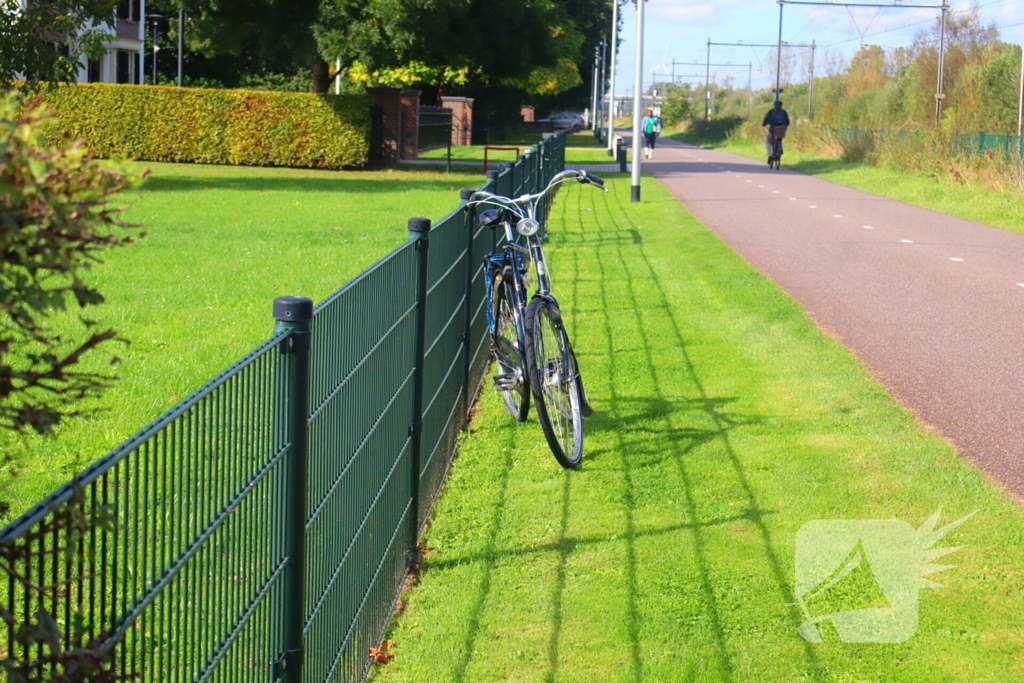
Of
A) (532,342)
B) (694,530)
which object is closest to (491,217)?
(532,342)

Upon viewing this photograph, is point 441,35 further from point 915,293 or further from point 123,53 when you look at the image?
point 123,53

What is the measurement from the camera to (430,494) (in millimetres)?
5660

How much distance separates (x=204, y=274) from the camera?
11.7 m

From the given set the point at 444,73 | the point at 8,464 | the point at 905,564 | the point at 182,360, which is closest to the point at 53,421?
the point at 905,564

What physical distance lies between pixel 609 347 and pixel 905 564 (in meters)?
4.32

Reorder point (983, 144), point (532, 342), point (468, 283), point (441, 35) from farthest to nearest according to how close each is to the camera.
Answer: point (441, 35)
point (983, 144)
point (468, 283)
point (532, 342)

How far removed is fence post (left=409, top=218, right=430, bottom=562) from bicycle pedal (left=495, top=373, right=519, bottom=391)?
1.47m

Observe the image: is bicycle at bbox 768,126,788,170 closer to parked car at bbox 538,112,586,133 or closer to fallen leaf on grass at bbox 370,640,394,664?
fallen leaf on grass at bbox 370,640,394,664

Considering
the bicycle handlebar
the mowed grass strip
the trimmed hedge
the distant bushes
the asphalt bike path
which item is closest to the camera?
the mowed grass strip

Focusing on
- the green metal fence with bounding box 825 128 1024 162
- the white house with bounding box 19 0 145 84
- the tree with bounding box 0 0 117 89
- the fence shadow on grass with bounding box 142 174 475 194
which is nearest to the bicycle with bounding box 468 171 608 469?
the tree with bounding box 0 0 117 89

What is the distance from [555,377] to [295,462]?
10.6 ft

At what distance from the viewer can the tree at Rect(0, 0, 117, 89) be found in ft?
58.2

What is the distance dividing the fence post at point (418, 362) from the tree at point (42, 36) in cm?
1444

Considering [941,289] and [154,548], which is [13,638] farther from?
[941,289]
